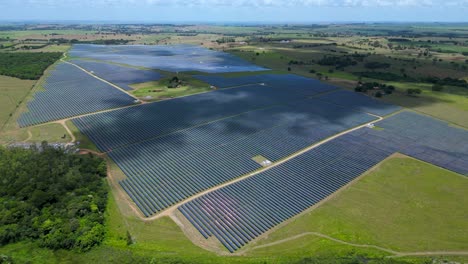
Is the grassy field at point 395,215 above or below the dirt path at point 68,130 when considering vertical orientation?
below

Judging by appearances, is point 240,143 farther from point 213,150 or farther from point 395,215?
point 395,215

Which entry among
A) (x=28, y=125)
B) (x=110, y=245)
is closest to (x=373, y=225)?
(x=110, y=245)

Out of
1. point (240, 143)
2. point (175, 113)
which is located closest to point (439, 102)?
point (240, 143)

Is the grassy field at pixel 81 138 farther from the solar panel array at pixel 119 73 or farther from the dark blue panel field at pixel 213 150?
the solar panel array at pixel 119 73

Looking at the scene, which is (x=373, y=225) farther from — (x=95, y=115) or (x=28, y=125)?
(x=28, y=125)

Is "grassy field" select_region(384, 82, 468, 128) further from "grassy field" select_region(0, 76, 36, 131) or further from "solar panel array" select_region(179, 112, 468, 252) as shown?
"grassy field" select_region(0, 76, 36, 131)

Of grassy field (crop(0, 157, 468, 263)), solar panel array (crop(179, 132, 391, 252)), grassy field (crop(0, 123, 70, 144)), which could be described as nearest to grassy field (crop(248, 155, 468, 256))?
grassy field (crop(0, 157, 468, 263))

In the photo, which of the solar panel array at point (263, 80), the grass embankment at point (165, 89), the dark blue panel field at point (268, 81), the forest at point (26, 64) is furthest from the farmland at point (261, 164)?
the forest at point (26, 64)
